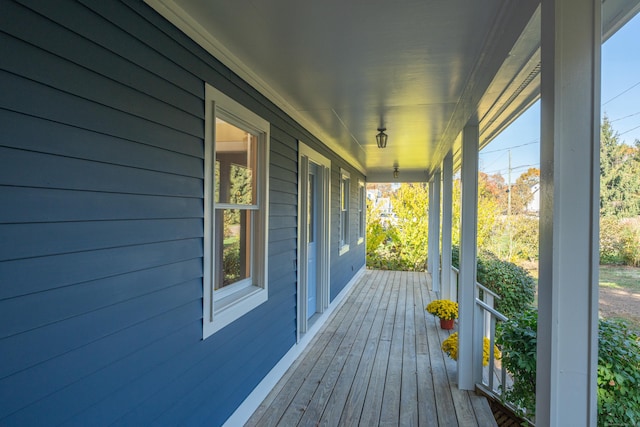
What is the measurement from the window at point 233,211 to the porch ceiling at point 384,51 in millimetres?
351

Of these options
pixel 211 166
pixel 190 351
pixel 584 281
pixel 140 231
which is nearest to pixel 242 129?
pixel 211 166

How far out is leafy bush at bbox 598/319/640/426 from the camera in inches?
58.8

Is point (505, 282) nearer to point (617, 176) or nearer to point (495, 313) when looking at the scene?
point (495, 313)

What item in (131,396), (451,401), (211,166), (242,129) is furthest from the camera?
(451,401)

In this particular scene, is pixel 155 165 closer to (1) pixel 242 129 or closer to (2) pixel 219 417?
(1) pixel 242 129

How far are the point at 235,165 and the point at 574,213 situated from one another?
2.08 metres

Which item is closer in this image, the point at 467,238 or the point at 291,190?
the point at 467,238

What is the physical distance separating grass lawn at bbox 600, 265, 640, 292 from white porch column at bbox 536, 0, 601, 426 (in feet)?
0.54

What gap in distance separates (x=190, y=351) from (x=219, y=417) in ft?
1.99

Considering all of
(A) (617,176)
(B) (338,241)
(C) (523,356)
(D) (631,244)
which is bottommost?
(C) (523,356)

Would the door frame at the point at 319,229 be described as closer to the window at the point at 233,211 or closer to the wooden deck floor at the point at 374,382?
the wooden deck floor at the point at 374,382

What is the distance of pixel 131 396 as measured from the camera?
1567 millimetres

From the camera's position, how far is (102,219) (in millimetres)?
1403

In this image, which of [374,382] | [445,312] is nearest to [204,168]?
[374,382]
